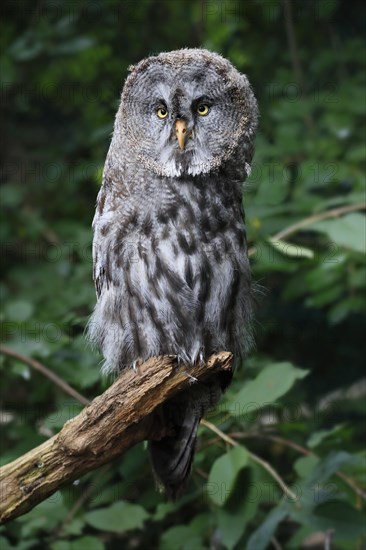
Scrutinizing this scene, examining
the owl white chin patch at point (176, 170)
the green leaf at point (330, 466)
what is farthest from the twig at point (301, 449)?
the owl white chin patch at point (176, 170)

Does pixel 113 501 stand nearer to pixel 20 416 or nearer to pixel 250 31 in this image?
pixel 20 416

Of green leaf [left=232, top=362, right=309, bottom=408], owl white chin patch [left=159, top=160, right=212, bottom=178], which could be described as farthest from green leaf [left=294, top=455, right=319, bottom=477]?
owl white chin patch [left=159, top=160, right=212, bottom=178]

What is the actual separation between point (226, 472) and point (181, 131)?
1.03 m

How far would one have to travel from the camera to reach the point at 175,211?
2564 millimetres

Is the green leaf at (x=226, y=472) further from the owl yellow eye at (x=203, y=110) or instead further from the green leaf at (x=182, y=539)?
the owl yellow eye at (x=203, y=110)

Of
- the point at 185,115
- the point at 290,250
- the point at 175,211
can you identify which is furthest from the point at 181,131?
the point at 290,250

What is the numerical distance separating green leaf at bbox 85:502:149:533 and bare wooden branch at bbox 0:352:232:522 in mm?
527

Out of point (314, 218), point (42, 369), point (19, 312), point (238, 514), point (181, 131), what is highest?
point (181, 131)

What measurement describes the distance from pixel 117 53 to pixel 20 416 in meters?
1.96

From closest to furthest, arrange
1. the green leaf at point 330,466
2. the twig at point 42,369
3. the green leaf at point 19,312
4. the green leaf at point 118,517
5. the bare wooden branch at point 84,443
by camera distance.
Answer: the bare wooden branch at point 84,443
the green leaf at point 330,466
the green leaf at point 118,517
the twig at point 42,369
the green leaf at point 19,312

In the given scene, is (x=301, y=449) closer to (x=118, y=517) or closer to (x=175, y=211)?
(x=118, y=517)

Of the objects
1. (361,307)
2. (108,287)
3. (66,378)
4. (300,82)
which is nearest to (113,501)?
(66,378)

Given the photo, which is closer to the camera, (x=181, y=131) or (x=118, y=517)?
(x=181, y=131)

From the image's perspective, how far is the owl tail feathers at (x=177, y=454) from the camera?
2.71m
